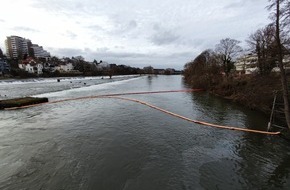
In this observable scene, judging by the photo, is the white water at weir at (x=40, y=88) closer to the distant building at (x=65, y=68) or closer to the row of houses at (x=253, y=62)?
the row of houses at (x=253, y=62)

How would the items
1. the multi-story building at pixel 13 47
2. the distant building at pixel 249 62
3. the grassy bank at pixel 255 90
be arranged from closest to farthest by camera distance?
1. the grassy bank at pixel 255 90
2. the distant building at pixel 249 62
3. the multi-story building at pixel 13 47

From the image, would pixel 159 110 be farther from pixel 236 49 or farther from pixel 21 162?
pixel 236 49

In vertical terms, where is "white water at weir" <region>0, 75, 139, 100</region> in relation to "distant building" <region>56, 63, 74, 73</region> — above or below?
below

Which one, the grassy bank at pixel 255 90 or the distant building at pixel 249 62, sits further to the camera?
the distant building at pixel 249 62

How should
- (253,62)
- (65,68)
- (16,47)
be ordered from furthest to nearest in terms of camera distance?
1. (16,47)
2. (65,68)
3. (253,62)

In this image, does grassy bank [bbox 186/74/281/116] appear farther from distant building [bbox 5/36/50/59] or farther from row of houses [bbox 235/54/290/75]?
distant building [bbox 5/36/50/59]

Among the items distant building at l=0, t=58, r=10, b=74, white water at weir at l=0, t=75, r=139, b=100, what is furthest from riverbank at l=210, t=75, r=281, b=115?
distant building at l=0, t=58, r=10, b=74

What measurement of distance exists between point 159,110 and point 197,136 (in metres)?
8.87

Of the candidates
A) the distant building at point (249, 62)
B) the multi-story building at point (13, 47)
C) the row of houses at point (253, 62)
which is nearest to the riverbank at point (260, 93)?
the row of houses at point (253, 62)

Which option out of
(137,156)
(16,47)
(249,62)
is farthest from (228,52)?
(16,47)

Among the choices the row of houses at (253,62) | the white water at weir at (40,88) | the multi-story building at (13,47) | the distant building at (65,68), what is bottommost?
the white water at weir at (40,88)

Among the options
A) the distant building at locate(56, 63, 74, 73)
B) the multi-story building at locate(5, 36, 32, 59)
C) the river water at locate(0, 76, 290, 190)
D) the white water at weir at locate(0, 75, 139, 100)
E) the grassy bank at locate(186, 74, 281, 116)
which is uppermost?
the multi-story building at locate(5, 36, 32, 59)

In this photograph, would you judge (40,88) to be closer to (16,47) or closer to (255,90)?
(255,90)

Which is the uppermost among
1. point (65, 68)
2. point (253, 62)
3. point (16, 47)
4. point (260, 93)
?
point (16, 47)
